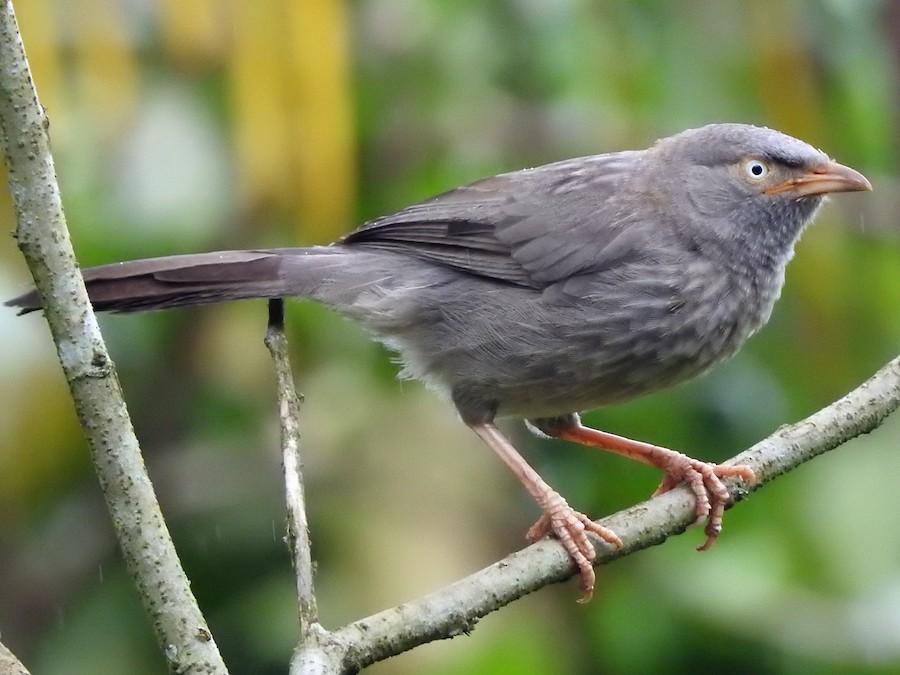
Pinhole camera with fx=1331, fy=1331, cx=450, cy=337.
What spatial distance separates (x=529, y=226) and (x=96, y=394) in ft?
7.33

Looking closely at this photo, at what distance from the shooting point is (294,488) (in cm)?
323

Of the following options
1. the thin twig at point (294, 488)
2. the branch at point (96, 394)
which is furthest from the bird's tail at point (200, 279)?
the branch at point (96, 394)

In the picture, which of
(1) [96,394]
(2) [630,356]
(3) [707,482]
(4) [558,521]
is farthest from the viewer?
(2) [630,356]

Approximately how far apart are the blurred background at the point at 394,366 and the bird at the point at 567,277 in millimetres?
403

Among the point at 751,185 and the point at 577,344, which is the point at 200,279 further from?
the point at 751,185

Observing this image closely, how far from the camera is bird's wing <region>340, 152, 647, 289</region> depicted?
4.52 m

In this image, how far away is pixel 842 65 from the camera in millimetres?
5758

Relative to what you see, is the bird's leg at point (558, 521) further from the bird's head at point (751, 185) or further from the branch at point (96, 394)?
the branch at point (96, 394)

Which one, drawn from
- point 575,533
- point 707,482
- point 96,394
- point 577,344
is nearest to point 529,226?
point 577,344

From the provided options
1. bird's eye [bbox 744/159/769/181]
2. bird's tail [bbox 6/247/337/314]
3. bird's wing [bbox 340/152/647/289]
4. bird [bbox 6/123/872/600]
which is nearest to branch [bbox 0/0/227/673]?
bird's tail [bbox 6/247/337/314]

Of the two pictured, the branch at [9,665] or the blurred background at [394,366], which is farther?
the blurred background at [394,366]

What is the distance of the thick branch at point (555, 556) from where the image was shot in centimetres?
300

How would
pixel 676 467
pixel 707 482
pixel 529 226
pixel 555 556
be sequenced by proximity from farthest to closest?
pixel 529 226 → pixel 676 467 → pixel 707 482 → pixel 555 556

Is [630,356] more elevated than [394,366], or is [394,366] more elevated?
[630,356]
